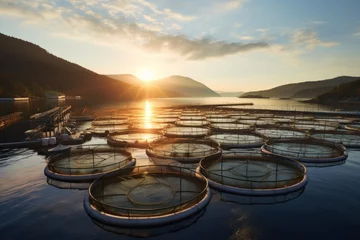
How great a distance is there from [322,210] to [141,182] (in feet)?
63.3

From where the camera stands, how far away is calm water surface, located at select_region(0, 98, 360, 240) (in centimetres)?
1828

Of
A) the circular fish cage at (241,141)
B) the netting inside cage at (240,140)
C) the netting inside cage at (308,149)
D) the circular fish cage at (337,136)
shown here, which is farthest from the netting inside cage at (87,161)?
the circular fish cage at (337,136)

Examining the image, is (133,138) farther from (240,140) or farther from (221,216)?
(221,216)

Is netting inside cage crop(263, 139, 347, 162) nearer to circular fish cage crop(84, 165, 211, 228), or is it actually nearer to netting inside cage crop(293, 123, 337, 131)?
circular fish cage crop(84, 165, 211, 228)

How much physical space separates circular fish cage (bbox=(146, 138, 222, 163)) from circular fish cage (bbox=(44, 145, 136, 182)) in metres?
5.43

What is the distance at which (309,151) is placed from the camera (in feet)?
132

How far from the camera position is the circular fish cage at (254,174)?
2411 centimetres

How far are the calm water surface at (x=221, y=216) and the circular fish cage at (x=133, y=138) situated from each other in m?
19.5

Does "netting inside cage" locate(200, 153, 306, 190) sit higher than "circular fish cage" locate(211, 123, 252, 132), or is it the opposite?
"circular fish cage" locate(211, 123, 252, 132)

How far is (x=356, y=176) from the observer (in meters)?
31.0

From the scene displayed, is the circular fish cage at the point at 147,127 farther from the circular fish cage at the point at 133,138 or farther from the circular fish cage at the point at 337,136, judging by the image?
the circular fish cage at the point at 337,136

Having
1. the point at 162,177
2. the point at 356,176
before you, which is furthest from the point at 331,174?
the point at 162,177

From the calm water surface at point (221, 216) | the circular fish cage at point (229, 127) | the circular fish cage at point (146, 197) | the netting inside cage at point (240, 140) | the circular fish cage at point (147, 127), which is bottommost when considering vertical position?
the calm water surface at point (221, 216)

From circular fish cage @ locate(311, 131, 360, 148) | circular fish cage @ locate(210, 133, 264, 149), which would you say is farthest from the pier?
circular fish cage @ locate(311, 131, 360, 148)
